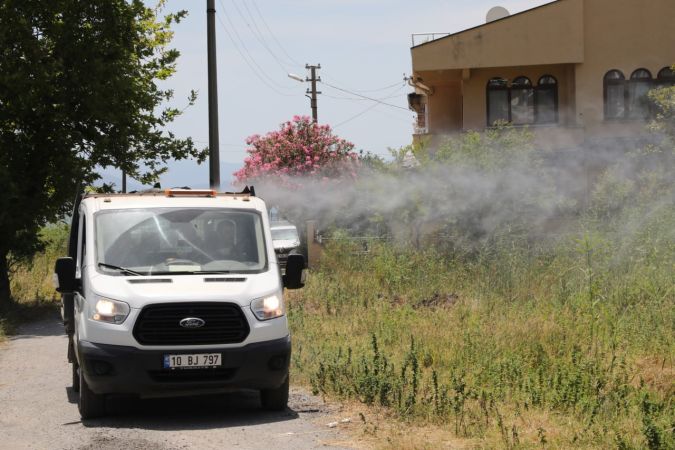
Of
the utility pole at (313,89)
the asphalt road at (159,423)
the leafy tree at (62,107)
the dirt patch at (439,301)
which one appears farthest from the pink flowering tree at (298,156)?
the asphalt road at (159,423)

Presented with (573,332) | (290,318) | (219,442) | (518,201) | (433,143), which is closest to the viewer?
(219,442)

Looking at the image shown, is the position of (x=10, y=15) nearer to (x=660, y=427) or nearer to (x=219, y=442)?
(x=219, y=442)

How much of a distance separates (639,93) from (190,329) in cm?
2647

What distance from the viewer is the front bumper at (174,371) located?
A: 9.62 m

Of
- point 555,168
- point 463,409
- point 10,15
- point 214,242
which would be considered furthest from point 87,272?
point 555,168

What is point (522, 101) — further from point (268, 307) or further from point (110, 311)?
point (110, 311)

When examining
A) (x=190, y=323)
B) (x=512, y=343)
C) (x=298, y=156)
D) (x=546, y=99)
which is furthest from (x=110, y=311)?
(x=298, y=156)

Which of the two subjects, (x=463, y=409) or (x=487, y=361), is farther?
(x=487, y=361)

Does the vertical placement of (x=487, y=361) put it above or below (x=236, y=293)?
below

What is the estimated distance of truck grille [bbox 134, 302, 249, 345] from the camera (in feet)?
31.8

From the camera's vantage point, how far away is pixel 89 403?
10.1m

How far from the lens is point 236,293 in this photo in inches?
394

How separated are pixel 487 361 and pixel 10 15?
1451cm

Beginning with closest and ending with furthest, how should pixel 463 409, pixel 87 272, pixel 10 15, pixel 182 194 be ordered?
pixel 463 409 < pixel 87 272 < pixel 182 194 < pixel 10 15
